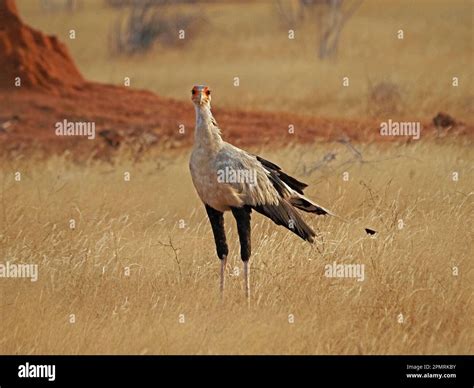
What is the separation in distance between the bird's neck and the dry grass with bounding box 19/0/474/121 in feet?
32.5

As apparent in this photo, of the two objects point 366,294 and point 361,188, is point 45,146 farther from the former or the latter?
point 366,294

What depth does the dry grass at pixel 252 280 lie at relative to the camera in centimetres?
801

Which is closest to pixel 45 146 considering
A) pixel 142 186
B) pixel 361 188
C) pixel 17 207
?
pixel 142 186

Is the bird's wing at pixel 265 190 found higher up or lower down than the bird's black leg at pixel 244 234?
higher up

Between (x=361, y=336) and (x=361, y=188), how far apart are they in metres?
3.57

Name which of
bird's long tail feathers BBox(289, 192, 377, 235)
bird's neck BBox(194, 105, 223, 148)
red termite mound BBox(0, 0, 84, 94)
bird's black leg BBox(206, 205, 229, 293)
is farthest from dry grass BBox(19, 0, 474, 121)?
bird's neck BBox(194, 105, 223, 148)

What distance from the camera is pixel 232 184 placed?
828 cm

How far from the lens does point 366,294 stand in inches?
336

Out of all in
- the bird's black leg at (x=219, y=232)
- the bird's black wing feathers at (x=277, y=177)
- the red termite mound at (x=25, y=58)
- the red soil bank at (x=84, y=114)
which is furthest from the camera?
the red termite mound at (x=25, y=58)

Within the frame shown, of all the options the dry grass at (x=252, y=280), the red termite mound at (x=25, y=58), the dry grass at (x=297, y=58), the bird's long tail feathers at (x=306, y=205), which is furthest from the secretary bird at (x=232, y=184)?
the red termite mound at (x=25, y=58)

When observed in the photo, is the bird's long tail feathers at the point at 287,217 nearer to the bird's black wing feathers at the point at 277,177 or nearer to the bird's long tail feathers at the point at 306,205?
the bird's black wing feathers at the point at 277,177

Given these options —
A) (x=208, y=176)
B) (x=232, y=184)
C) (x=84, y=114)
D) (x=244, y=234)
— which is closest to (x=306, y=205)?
(x=244, y=234)

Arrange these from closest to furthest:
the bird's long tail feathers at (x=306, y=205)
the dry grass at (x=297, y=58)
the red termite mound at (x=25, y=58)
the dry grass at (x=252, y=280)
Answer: the dry grass at (x=252, y=280)
the bird's long tail feathers at (x=306, y=205)
the red termite mound at (x=25, y=58)
the dry grass at (x=297, y=58)
